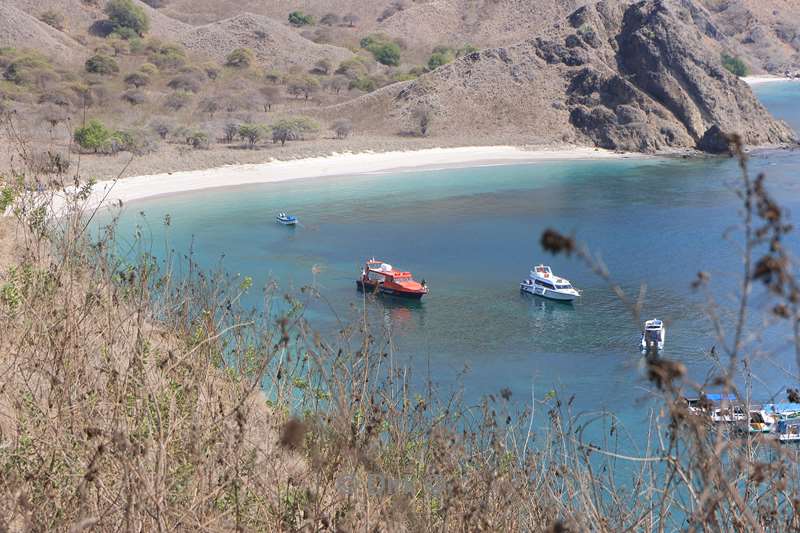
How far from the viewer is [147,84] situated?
76.1 m

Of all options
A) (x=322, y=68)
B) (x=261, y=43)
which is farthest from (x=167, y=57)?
(x=322, y=68)

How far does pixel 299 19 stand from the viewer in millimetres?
120438

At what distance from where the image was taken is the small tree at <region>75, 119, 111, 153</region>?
168ft

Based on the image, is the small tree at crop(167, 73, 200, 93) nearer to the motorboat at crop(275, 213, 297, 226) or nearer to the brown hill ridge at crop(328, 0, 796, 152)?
the brown hill ridge at crop(328, 0, 796, 152)

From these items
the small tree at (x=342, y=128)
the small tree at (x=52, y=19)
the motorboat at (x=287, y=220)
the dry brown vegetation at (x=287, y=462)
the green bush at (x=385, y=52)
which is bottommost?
the motorboat at (x=287, y=220)

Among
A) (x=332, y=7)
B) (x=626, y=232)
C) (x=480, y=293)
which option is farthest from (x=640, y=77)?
(x=332, y=7)

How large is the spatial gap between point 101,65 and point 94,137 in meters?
28.4

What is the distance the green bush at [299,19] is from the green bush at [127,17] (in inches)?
1074

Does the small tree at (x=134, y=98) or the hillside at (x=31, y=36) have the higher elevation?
the hillside at (x=31, y=36)

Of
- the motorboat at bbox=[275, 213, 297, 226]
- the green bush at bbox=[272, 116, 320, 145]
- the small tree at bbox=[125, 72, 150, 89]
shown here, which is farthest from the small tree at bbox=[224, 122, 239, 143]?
the motorboat at bbox=[275, 213, 297, 226]

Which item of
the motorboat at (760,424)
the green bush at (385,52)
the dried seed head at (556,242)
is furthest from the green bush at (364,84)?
the dried seed head at (556,242)

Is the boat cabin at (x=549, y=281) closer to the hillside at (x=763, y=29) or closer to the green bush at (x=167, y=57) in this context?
the green bush at (x=167, y=57)

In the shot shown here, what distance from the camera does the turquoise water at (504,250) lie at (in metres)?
24.0

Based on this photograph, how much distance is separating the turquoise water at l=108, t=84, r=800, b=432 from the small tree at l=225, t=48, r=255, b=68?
38.4m
